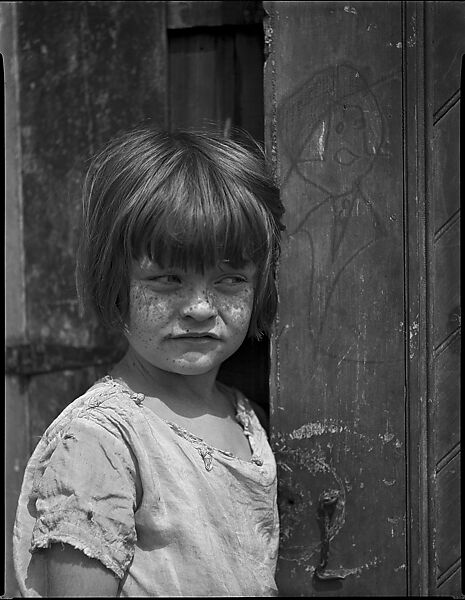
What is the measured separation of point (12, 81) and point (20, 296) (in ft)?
1.60

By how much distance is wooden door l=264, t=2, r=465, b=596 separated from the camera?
1.54m

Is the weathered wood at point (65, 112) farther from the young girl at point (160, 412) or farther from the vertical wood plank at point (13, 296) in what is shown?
the young girl at point (160, 412)

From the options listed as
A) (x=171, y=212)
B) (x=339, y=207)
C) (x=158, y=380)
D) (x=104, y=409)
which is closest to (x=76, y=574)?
(x=104, y=409)

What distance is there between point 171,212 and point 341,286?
0.42 m

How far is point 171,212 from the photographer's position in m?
1.30

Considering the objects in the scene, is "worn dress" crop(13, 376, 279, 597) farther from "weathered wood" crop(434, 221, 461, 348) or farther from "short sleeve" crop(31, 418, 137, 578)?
"weathered wood" crop(434, 221, 461, 348)

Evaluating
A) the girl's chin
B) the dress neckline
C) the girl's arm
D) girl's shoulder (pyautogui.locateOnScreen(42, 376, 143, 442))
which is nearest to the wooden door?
the dress neckline

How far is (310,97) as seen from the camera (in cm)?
154

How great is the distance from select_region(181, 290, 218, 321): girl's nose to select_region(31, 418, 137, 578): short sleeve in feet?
0.77

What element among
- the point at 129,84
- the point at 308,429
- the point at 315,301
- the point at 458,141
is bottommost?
the point at 308,429

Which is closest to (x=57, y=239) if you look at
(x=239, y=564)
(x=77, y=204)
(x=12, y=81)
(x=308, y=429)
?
(x=77, y=204)

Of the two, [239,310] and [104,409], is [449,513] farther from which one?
[104,409]

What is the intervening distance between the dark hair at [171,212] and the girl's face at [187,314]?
1.1 inches

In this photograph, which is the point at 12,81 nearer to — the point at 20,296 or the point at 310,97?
the point at 20,296
